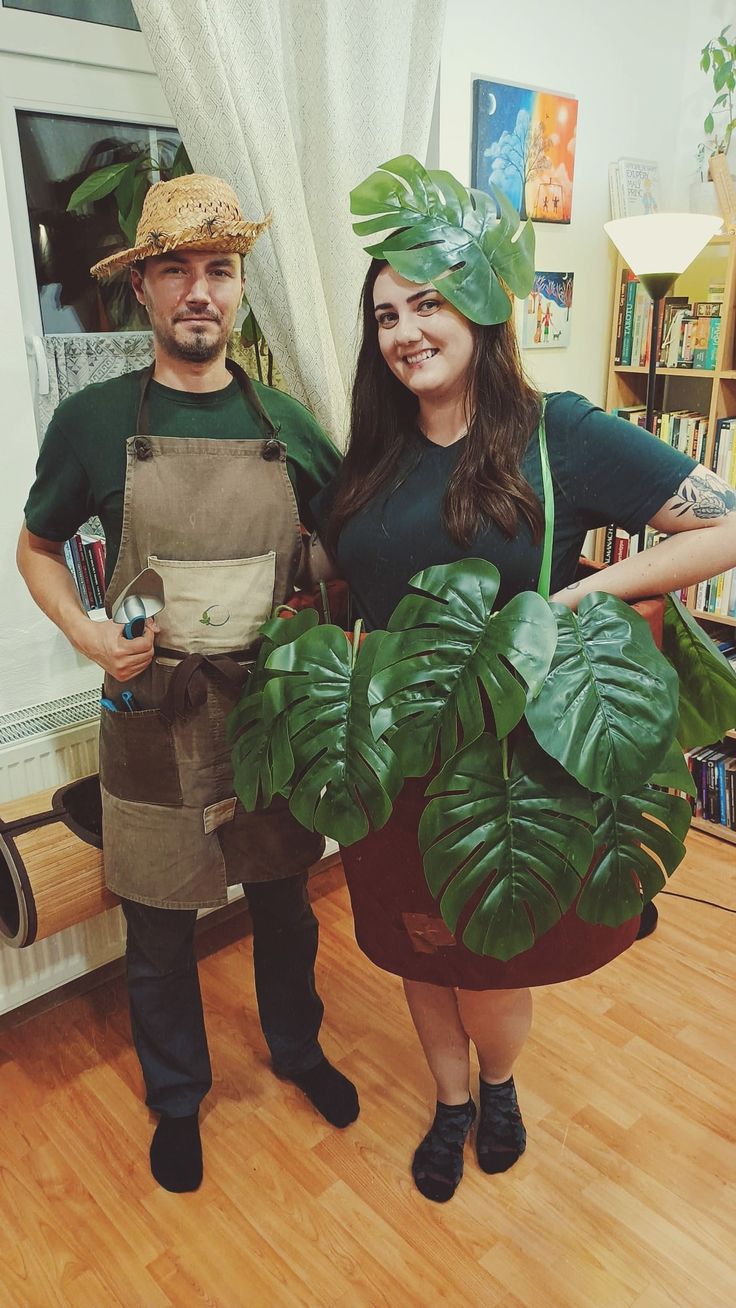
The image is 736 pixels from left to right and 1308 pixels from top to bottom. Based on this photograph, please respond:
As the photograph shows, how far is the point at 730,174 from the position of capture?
264 cm

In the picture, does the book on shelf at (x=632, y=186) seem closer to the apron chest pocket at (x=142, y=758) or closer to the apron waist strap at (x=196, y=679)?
the apron waist strap at (x=196, y=679)

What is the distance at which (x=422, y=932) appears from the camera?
1.38m

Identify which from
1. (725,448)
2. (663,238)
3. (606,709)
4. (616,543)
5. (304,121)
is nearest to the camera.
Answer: (606,709)

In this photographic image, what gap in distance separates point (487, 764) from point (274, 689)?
305 millimetres

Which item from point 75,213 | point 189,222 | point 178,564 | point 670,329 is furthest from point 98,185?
point 670,329

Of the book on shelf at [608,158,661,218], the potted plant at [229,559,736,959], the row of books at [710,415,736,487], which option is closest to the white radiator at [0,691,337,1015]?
the potted plant at [229,559,736,959]

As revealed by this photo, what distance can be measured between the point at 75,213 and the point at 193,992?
1.52m

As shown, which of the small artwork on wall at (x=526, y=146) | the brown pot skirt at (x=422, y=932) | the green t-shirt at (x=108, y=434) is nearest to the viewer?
the brown pot skirt at (x=422, y=932)

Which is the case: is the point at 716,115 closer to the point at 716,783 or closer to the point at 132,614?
the point at 716,783

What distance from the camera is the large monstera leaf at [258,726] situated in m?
1.35

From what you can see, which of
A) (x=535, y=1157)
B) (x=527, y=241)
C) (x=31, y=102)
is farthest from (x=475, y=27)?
(x=535, y=1157)

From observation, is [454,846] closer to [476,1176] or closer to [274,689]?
[274,689]

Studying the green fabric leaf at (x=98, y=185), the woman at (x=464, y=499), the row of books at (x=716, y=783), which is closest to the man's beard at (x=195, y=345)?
the woman at (x=464, y=499)

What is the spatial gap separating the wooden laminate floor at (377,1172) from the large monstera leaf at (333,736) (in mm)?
740
